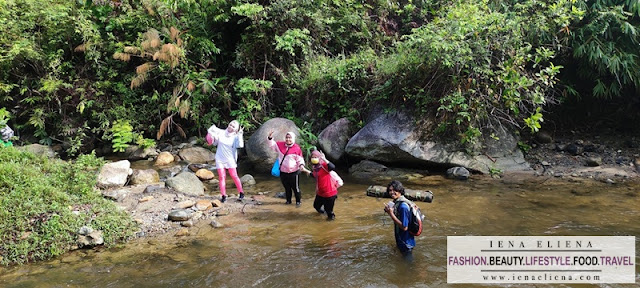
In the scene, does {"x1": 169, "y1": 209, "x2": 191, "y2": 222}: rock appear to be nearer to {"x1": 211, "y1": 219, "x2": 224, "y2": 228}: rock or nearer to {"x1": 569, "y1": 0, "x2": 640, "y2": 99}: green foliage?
{"x1": 211, "y1": 219, "x2": 224, "y2": 228}: rock

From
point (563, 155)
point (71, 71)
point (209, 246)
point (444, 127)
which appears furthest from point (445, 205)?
point (71, 71)

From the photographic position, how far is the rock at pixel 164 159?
11422 mm

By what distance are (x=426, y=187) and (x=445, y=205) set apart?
1.31 metres

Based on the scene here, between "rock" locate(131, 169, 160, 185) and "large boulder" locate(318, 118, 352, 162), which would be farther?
"large boulder" locate(318, 118, 352, 162)

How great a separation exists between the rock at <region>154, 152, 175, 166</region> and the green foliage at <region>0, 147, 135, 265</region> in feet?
12.4

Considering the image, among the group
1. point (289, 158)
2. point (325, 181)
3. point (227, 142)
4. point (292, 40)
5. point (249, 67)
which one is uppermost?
point (292, 40)

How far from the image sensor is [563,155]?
10594mm

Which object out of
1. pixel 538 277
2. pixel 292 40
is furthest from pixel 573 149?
pixel 292 40

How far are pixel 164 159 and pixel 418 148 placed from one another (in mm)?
7345

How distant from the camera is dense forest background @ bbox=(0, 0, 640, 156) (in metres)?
10.1

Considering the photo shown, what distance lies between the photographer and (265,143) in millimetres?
10641

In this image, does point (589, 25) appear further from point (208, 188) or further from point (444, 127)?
point (208, 188)

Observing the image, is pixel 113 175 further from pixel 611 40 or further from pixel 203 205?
pixel 611 40

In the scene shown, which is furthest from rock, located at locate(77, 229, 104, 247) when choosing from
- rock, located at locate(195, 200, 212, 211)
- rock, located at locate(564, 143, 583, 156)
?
rock, located at locate(564, 143, 583, 156)
